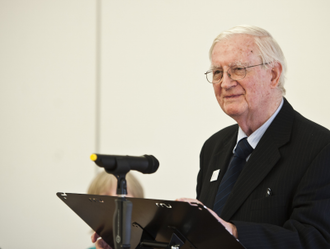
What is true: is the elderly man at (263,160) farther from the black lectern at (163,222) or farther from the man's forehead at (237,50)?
the black lectern at (163,222)

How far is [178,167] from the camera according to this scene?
357 centimetres

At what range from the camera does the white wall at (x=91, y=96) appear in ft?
11.6

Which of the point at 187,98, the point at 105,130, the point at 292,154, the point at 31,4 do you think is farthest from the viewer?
the point at 31,4

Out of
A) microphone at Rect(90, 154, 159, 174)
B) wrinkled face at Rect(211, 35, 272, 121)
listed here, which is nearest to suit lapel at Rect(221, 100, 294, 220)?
wrinkled face at Rect(211, 35, 272, 121)

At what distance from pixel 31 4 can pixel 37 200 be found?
197 centimetres

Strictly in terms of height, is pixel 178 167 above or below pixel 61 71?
below

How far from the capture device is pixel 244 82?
194 cm

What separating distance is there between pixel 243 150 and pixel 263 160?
6.9 inches

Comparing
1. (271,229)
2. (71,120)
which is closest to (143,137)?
(71,120)

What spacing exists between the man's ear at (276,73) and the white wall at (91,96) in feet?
4.40

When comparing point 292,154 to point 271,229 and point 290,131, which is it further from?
point 271,229

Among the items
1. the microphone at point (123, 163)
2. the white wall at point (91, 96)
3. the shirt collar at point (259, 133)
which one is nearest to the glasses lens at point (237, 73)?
the shirt collar at point (259, 133)

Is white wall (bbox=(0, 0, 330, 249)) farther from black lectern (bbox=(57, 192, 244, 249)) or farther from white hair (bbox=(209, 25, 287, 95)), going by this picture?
black lectern (bbox=(57, 192, 244, 249))

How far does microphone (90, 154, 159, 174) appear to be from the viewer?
3.75 feet
